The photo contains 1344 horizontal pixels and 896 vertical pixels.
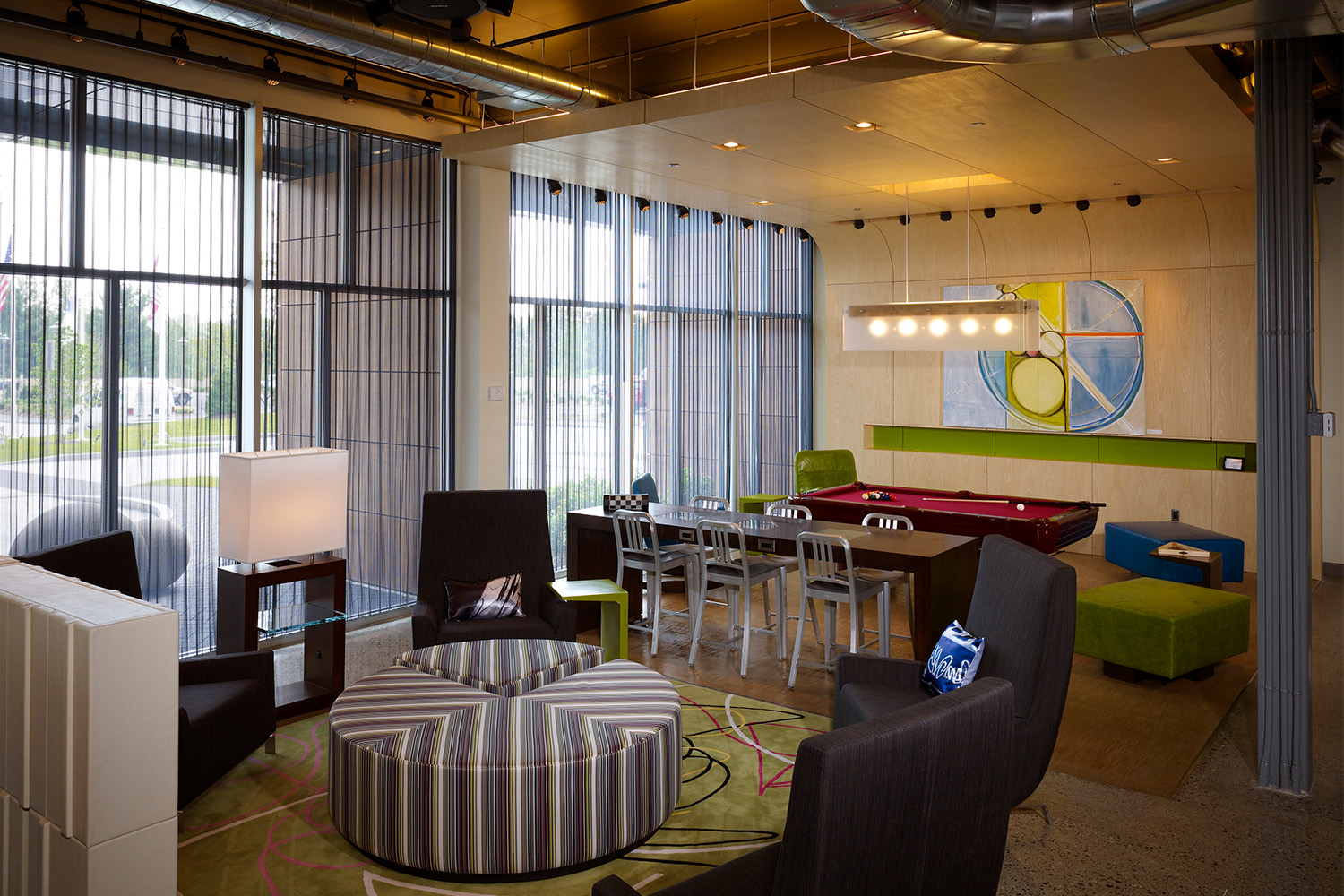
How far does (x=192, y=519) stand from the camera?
230 inches

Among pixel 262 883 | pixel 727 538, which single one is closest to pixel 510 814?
pixel 262 883

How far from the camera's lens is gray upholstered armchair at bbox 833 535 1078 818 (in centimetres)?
352

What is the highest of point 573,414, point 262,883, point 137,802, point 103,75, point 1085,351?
point 103,75

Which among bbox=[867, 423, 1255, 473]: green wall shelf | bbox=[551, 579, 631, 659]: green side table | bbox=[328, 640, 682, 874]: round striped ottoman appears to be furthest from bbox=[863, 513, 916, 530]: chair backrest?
bbox=[867, 423, 1255, 473]: green wall shelf

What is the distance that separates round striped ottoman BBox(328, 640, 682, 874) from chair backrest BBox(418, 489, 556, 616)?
5.20 ft

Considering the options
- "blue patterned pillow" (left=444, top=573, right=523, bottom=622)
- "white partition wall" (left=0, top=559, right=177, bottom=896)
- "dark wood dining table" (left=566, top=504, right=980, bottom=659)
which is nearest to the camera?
"white partition wall" (left=0, top=559, right=177, bottom=896)

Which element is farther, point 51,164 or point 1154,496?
point 1154,496

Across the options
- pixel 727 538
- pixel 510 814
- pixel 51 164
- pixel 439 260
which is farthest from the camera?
pixel 439 260

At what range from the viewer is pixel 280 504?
4773mm

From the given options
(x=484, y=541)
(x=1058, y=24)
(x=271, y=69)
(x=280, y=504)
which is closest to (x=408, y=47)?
(x=271, y=69)

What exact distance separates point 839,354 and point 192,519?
7.39m

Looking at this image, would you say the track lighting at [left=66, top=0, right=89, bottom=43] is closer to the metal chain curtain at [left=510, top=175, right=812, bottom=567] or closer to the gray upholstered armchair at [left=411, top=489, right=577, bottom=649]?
the gray upholstered armchair at [left=411, top=489, right=577, bottom=649]

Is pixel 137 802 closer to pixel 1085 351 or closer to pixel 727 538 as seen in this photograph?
pixel 727 538

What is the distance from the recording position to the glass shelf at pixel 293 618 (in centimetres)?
465
